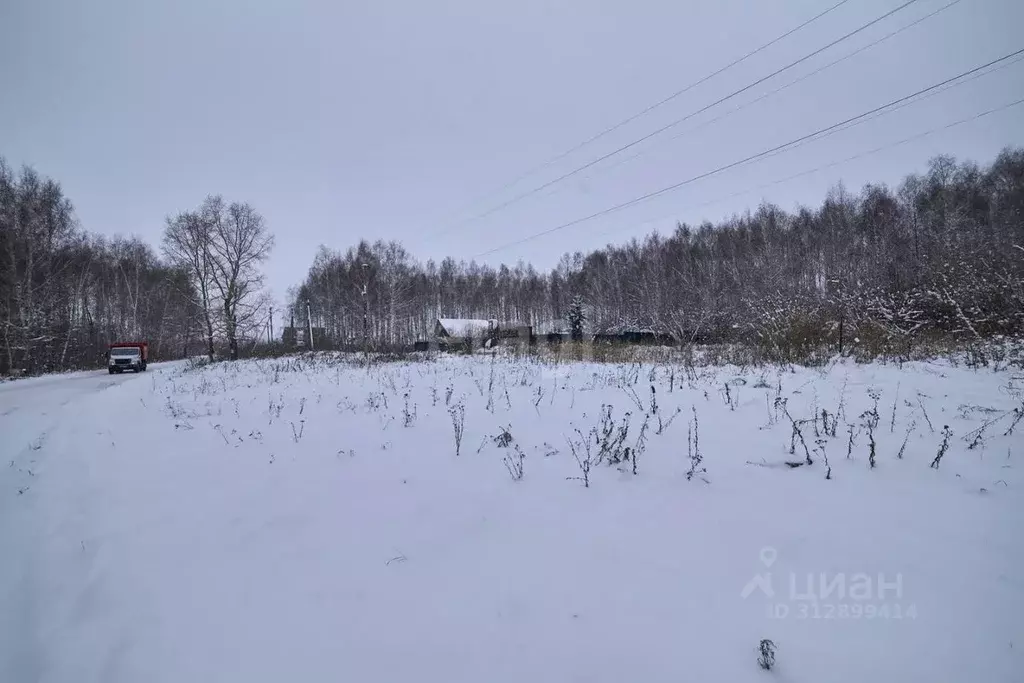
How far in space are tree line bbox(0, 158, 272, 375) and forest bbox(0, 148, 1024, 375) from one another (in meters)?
0.10

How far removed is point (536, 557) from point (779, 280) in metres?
23.8

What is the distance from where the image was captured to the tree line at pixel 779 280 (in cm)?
1189

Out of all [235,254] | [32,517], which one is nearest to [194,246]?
[235,254]

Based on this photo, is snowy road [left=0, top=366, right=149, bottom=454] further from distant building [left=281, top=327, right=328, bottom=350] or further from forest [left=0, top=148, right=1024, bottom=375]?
distant building [left=281, top=327, right=328, bottom=350]

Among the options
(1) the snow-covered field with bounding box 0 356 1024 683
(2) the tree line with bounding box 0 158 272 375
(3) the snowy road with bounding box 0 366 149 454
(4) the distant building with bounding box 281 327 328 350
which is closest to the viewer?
(1) the snow-covered field with bounding box 0 356 1024 683

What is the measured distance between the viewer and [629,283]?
134 ft

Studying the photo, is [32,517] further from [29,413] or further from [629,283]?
[629,283]

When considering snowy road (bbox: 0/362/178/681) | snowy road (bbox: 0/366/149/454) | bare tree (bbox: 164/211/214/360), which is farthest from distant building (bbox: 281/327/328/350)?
snowy road (bbox: 0/362/178/681)

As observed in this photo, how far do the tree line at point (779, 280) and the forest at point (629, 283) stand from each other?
116 mm

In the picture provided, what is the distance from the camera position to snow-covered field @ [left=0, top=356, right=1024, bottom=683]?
5.73 feet

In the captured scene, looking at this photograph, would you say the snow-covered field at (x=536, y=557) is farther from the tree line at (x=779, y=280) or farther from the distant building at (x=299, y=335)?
the distant building at (x=299, y=335)

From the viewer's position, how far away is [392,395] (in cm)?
743

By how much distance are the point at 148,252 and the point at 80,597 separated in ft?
176

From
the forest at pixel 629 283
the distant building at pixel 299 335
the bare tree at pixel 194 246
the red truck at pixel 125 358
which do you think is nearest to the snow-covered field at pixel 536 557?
the forest at pixel 629 283
